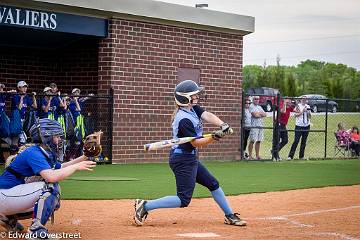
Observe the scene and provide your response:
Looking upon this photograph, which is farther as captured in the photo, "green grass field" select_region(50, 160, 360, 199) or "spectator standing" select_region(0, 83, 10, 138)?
"spectator standing" select_region(0, 83, 10, 138)

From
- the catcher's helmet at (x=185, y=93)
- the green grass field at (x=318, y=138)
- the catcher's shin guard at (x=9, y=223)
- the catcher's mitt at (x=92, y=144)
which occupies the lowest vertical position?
the green grass field at (x=318, y=138)

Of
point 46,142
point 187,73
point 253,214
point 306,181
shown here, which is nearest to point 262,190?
point 306,181

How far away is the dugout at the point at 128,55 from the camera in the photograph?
20.9 m

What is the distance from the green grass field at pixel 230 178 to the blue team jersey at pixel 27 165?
4.57 metres

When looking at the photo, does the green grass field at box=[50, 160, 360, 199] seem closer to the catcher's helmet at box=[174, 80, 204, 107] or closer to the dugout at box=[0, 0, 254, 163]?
the dugout at box=[0, 0, 254, 163]

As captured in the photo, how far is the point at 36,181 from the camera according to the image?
8.41 m

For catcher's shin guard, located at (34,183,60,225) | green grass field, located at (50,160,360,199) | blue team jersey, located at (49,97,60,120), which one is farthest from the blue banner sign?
catcher's shin guard, located at (34,183,60,225)

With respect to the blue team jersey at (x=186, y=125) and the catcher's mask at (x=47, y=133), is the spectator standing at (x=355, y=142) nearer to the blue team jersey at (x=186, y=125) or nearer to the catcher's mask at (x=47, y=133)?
the blue team jersey at (x=186, y=125)

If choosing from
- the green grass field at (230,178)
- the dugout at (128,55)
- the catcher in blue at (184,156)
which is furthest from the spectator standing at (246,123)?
the catcher in blue at (184,156)

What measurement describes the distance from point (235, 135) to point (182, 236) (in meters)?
16.4

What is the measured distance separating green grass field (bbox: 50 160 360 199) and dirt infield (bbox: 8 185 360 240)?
3.74ft

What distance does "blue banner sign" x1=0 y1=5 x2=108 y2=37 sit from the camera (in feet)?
62.5

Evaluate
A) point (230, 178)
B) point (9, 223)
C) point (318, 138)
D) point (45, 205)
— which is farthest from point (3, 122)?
point (318, 138)

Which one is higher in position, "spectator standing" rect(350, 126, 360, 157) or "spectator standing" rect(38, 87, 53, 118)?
"spectator standing" rect(38, 87, 53, 118)
